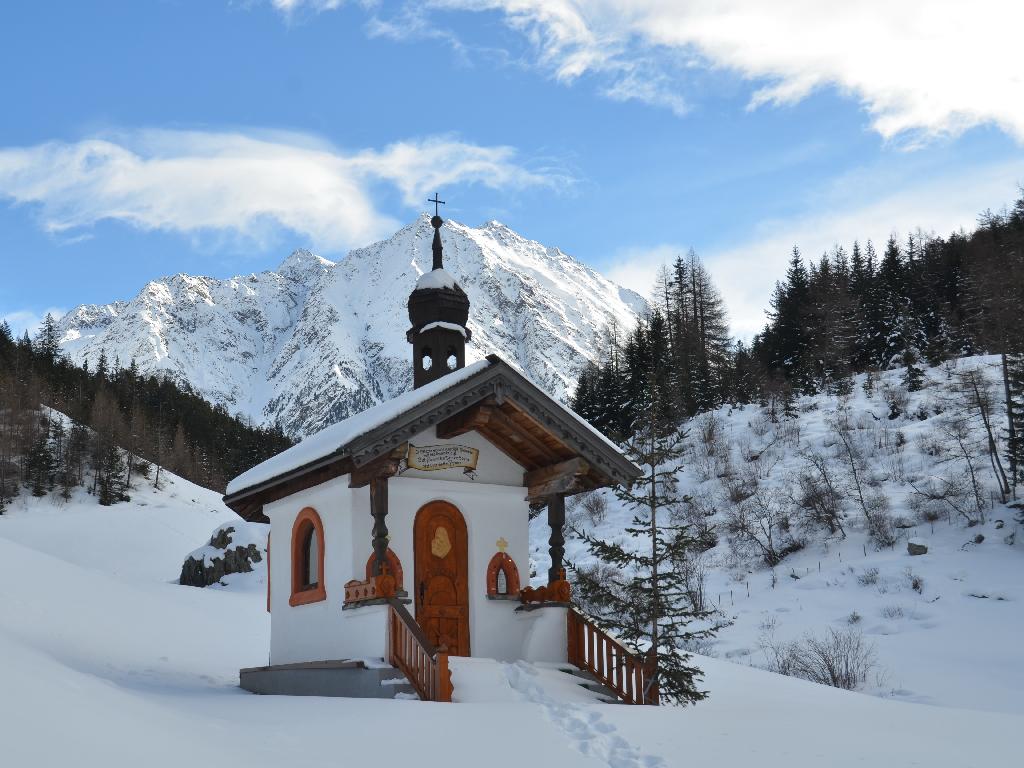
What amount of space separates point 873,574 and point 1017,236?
123 ft

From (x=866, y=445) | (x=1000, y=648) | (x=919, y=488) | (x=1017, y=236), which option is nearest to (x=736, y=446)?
(x=866, y=445)

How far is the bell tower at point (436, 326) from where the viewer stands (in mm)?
18797

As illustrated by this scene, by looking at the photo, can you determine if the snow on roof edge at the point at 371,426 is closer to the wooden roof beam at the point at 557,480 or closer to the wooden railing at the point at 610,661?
the wooden roof beam at the point at 557,480

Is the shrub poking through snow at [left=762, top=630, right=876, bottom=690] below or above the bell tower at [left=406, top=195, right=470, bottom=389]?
below

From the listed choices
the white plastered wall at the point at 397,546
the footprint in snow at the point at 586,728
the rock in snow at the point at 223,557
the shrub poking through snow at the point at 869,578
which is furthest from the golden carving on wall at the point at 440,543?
the rock in snow at the point at 223,557

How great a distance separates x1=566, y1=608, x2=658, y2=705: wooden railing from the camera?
556 inches

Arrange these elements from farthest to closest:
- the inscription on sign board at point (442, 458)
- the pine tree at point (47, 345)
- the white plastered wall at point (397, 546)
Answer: the pine tree at point (47, 345) < the inscription on sign board at point (442, 458) < the white plastered wall at point (397, 546)

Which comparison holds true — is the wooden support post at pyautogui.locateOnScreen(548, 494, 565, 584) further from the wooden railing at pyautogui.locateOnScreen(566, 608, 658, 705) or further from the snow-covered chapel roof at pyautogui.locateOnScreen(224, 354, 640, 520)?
the snow-covered chapel roof at pyautogui.locateOnScreen(224, 354, 640, 520)

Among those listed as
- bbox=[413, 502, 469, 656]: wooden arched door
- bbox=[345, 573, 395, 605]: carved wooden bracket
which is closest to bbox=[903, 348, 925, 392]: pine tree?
bbox=[413, 502, 469, 656]: wooden arched door

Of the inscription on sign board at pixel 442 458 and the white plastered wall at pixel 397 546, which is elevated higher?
the inscription on sign board at pixel 442 458

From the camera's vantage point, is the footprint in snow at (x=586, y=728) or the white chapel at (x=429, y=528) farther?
the white chapel at (x=429, y=528)

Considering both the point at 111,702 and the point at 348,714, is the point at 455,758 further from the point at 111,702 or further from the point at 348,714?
the point at 111,702

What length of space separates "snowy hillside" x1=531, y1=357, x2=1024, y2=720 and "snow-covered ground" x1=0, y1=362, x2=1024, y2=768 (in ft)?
0.33

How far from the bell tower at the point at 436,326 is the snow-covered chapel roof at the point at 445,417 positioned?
9.90 ft
